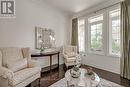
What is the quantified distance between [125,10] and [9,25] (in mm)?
3697

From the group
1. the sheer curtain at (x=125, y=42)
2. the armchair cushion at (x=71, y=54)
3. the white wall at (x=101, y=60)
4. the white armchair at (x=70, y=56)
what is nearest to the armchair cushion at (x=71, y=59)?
the white armchair at (x=70, y=56)

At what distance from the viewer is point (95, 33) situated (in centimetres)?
482

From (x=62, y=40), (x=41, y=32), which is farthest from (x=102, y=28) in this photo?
(x=41, y=32)

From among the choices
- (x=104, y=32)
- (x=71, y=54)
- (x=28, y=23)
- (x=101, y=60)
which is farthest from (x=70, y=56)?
(x=28, y=23)

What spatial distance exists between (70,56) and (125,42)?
2.27m

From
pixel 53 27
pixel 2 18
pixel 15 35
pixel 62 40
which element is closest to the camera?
pixel 2 18

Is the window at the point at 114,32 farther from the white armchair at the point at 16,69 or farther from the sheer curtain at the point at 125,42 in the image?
the white armchair at the point at 16,69

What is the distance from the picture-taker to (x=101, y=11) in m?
4.42

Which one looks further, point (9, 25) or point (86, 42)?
point (86, 42)

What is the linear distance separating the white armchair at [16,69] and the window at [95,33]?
112 inches

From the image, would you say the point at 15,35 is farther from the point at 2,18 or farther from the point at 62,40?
the point at 62,40

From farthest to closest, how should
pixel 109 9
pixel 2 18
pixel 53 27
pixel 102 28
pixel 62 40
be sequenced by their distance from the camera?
pixel 62 40 → pixel 53 27 → pixel 102 28 → pixel 109 9 → pixel 2 18

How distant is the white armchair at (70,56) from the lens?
4.54 meters

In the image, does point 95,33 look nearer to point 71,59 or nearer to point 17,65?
point 71,59
